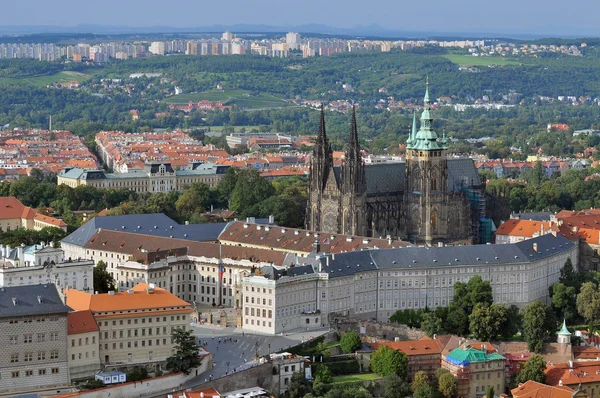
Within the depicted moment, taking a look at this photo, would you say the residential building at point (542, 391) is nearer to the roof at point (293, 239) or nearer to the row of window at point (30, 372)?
the roof at point (293, 239)

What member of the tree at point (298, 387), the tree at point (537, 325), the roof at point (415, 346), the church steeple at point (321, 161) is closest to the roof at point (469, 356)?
the roof at point (415, 346)

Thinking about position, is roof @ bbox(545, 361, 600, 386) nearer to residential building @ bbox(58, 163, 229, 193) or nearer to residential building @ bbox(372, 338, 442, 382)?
residential building @ bbox(372, 338, 442, 382)

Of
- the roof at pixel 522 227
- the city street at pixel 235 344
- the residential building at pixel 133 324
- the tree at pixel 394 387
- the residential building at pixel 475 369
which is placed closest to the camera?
the residential building at pixel 133 324

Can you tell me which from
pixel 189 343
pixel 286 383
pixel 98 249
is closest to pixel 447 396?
pixel 286 383

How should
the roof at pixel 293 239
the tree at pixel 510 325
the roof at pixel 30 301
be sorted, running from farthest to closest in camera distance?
the roof at pixel 293 239
the tree at pixel 510 325
the roof at pixel 30 301

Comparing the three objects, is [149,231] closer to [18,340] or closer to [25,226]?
[25,226]

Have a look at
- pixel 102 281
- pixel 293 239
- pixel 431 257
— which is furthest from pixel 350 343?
pixel 293 239
